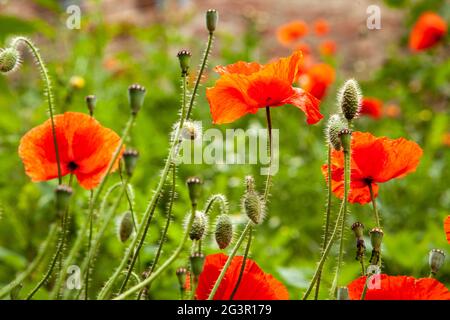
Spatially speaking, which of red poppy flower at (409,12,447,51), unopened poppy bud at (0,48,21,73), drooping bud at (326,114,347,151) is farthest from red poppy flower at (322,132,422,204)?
red poppy flower at (409,12,447,51)

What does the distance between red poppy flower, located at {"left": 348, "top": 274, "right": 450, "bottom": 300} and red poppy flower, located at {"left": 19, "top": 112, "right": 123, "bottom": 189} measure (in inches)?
13.9

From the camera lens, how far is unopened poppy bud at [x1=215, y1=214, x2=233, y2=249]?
0.76 metres

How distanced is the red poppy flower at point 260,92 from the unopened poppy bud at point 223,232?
0.54ft

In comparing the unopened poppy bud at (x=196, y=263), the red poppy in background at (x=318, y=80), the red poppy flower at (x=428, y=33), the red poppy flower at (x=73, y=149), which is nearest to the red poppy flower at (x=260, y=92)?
the red poppy flower at (x=73, y=149)

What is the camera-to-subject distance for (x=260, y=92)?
86cm

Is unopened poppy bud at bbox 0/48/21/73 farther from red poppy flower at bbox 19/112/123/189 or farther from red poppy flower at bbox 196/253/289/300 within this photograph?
red poppy flower at bbox 196/253/289/300

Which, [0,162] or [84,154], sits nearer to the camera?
[84,154]

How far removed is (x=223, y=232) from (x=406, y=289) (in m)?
0.20

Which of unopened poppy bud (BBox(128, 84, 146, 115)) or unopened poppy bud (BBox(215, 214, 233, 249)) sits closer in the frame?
unopened poppy bud (BBox(128, 84, 146, 115))

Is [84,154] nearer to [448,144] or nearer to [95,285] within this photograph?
[95,285]

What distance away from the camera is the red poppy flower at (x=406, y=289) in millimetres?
699

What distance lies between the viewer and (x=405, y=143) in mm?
862

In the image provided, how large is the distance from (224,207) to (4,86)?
A: 3.10ft
